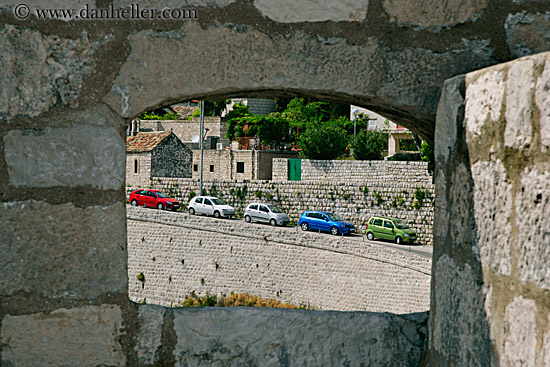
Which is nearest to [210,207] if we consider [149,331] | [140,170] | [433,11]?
[140,170]

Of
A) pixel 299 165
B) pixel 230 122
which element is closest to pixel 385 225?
pixel 299 165

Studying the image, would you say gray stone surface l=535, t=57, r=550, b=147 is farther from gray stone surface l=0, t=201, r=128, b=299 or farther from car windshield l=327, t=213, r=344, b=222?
car windshield l=327, t=213, r=344, b=222

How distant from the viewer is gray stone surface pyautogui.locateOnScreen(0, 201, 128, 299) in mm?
1671

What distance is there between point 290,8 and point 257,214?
27.0 meters

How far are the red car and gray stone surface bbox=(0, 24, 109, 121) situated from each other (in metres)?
29.1

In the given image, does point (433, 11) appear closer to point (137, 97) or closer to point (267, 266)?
point (137, 97)

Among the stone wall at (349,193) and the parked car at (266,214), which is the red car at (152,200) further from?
the parked car at (266,214)

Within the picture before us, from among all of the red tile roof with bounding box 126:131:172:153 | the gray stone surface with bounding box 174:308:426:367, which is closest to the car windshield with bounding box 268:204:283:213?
the red tile roof with bounding box 126:131:172:153

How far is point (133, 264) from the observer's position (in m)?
25.7

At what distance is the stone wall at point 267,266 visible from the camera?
1984 cm

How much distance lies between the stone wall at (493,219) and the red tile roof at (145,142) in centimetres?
3244

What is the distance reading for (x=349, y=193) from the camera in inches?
1115

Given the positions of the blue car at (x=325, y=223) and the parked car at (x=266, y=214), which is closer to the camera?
the blue car at (x=325, y=223)

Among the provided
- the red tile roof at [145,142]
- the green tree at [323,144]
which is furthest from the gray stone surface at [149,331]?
the green tree at [323,144]
